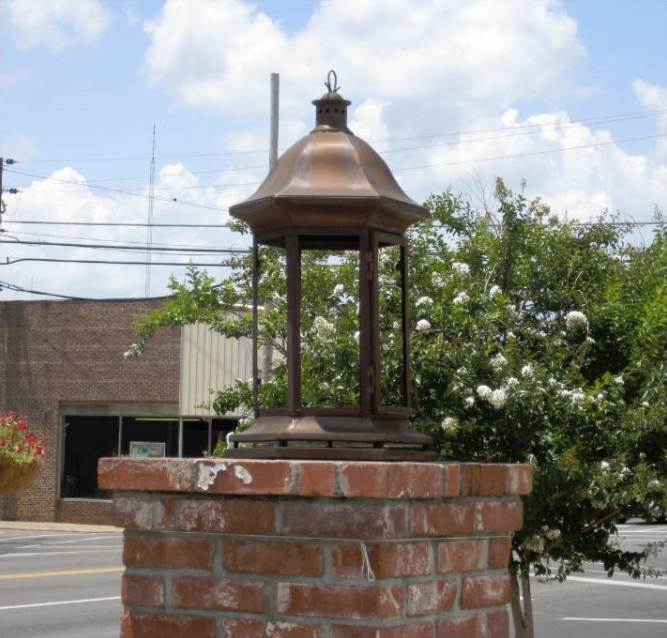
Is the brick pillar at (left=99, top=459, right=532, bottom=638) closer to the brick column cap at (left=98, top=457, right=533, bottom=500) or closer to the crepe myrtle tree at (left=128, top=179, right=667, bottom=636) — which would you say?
the brick column cap at (left=98, top=457, right=533, bottom=500)

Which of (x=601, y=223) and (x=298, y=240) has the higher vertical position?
(x=601, y=223)

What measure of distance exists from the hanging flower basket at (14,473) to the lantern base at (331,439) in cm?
1815

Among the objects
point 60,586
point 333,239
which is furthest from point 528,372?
point 60,586

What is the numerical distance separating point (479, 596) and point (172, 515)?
0.74m

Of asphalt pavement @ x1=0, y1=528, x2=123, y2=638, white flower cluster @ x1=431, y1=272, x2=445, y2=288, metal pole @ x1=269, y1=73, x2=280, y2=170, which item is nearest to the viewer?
white flower cluster @ x1=431, y1=272, x2=445, y2=288

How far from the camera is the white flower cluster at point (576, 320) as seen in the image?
584 centimetres

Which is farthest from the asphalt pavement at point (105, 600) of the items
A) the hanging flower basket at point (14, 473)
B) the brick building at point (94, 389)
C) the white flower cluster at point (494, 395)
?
the brick building at point (94, 389)

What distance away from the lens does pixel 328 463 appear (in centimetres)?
238

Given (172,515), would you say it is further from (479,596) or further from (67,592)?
(67,592)

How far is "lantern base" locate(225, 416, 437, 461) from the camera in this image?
2.69m

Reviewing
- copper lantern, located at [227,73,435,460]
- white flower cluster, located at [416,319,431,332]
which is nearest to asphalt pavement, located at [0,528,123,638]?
white flower cluster, located at [416,319,431,332]

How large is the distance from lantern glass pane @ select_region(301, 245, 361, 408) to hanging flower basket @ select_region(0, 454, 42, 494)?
14874mm

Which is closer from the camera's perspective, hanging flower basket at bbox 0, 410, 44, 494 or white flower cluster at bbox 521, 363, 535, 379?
white flower cluster at bbox 521, 363, 535, 379

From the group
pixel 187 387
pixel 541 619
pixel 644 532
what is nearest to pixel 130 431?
pixel 187 387
